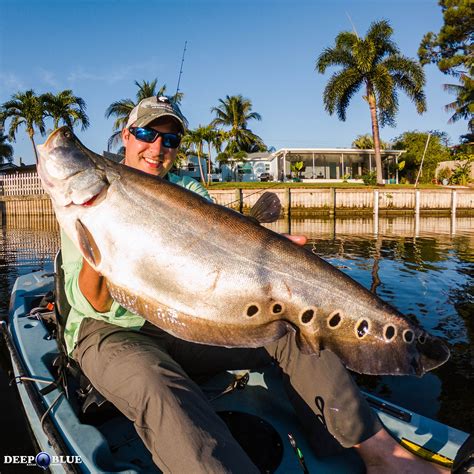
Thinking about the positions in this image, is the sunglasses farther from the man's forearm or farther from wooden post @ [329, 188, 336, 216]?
wooden post @ [329, 188, 336, 216]

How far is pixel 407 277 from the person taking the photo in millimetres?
11336

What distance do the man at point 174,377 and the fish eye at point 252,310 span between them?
54cm

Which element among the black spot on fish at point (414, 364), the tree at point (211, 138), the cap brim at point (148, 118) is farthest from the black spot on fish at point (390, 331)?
the tree at point (211, 138)

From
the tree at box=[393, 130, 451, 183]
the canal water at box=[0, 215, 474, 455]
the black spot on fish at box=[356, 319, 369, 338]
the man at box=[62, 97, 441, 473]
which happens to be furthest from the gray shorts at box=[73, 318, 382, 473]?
the tree at box=[393, 130, 451, 183]

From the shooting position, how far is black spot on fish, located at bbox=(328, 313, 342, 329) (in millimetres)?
2258

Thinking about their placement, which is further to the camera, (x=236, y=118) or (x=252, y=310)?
(x=236, y=118)

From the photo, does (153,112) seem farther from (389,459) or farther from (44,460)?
(389,459)

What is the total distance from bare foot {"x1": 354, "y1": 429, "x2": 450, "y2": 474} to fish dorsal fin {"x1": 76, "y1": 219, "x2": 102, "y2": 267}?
1954 millimetres

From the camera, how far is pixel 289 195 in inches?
1199

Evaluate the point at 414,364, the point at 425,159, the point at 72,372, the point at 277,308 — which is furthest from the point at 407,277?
the point at 425,159

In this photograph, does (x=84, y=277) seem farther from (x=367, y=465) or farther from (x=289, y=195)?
(x=289, y=195)

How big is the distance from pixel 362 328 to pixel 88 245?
1.54 meters

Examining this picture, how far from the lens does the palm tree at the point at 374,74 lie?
3484cm

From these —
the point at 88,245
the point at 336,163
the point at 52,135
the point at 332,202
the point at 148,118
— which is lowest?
the point at 332,202
